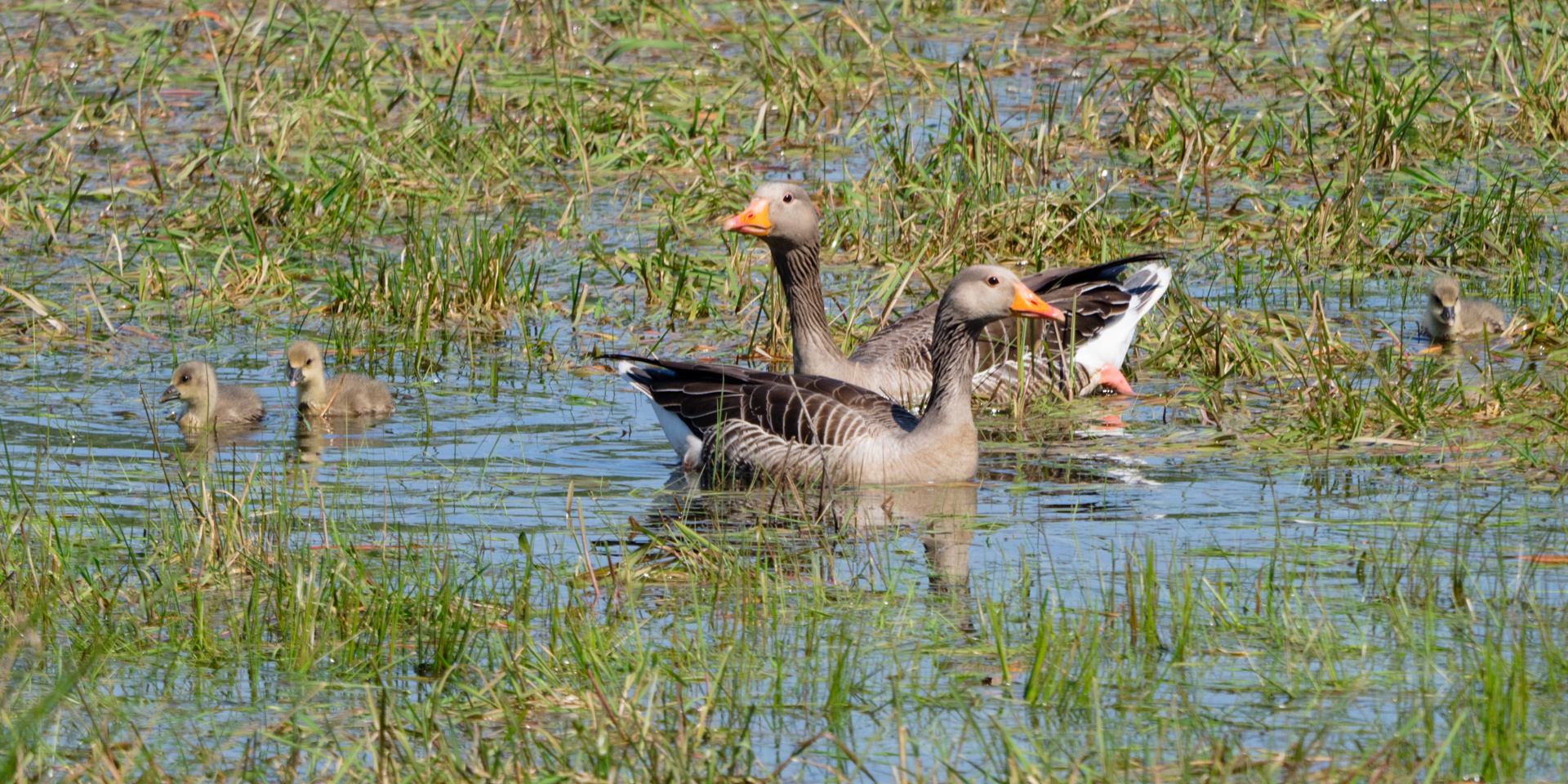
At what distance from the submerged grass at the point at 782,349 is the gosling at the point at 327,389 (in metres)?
0.62

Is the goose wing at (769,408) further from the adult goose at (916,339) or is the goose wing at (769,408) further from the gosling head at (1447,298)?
the gosling head at (1447,298)

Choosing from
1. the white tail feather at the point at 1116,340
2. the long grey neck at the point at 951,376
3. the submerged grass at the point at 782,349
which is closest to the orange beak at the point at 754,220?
the submerged grass at the point at 782,349

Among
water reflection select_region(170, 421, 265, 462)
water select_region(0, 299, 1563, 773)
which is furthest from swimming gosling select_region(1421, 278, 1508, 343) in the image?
water reflection select_region(170, 421, 265, 462)

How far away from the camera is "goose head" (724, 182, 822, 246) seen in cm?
960

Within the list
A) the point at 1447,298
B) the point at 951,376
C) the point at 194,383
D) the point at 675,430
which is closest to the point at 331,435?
the point at 194,383

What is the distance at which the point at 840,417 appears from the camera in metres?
8.48

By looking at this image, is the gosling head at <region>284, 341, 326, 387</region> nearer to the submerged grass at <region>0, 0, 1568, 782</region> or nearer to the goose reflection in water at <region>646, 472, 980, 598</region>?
the submerged grass at <region>0, 0, 1568, 782</region>

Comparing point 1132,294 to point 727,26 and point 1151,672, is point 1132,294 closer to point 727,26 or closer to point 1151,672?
point 1151,672

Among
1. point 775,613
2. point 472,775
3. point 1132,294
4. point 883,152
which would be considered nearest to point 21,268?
point 883,152

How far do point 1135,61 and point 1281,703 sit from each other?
10207 millimetres

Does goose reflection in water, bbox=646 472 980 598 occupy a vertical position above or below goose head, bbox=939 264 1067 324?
below

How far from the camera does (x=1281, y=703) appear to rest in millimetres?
5117

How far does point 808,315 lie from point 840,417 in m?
1.37

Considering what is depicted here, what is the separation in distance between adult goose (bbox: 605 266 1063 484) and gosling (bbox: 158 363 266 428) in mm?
1888
